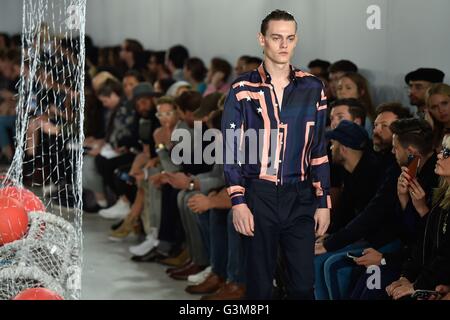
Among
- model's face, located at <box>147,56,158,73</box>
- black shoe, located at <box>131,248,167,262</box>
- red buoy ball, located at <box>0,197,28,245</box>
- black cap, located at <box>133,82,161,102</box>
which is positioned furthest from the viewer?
model's face, located at <box>147,56,158,73</box>

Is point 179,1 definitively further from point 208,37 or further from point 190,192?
point 190,192

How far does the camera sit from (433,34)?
5664 mm

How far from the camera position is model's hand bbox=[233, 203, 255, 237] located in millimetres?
3604

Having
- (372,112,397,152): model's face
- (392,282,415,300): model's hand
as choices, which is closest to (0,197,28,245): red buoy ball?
(392,282,415,300): model's hand

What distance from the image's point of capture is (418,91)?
5.53 m

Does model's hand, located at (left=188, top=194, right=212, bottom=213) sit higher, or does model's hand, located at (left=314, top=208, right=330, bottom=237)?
model's hand, located at (left=314, top=208, right=330, bottom=237)

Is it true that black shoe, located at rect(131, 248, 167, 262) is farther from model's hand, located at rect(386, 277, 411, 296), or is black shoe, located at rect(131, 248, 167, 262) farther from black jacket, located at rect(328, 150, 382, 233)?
model's hand, located at rect(386, 277, 411, 296)

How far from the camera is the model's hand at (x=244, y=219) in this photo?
142 inches

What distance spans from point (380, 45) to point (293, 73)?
2604mm

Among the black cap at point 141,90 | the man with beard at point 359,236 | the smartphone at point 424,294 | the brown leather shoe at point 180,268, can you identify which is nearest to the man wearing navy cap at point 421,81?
the man with beard at point 359,236

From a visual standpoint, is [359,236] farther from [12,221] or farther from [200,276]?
[12,221]

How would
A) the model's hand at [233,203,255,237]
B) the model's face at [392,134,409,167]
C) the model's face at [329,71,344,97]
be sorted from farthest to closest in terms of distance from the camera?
the model's face at [329,71,344,97], the model's face at [392,134,409,167], the model's hand at [233,203,255,237]

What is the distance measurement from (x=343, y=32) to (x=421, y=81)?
1100mm

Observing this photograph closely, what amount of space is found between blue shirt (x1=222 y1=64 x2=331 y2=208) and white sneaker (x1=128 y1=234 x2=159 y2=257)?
3.16 m
